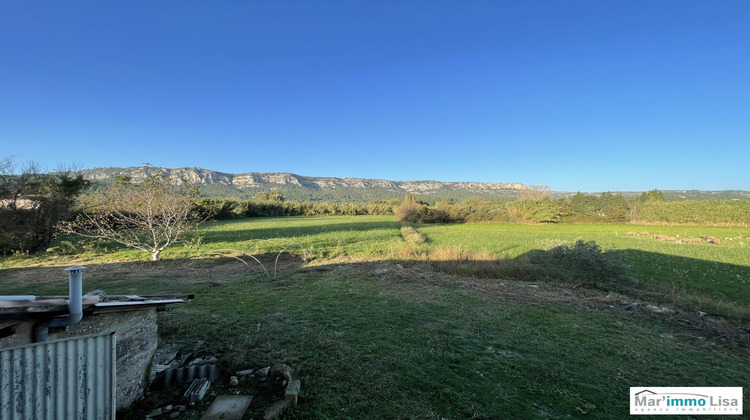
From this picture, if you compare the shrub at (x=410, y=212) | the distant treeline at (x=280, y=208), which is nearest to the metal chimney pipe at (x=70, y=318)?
the distant treeline at (x=280, y=208)

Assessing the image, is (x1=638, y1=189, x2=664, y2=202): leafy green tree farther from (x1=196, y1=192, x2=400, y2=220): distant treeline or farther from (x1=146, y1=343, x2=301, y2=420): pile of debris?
(x1=146, y1=343, x2=301, y2=420): pile of debris

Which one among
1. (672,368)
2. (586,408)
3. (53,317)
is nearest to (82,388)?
(53,317)

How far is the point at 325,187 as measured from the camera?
537ft

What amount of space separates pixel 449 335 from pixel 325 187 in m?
161

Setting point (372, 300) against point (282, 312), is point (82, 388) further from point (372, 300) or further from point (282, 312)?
point (372, 300)

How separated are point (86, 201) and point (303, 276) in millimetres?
15611

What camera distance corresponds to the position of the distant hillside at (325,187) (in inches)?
4503

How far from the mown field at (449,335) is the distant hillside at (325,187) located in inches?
3615

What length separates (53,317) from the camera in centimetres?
252

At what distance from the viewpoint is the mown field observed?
12.0 feet

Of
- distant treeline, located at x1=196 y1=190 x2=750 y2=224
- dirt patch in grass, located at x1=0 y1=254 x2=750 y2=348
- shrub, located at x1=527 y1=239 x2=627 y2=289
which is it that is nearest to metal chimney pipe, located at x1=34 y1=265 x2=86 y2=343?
dirt patch in grass, located at x1=0 y1=254 x2=750 y2=348

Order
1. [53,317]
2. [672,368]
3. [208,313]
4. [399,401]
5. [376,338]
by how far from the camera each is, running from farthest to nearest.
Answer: [208,313] → [376,338] → [672,368] → [399,401] → [53,317]

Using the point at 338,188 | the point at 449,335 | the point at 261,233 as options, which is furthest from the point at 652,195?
the point at 338,188

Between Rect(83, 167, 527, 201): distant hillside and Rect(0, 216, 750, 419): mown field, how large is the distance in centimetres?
9183
